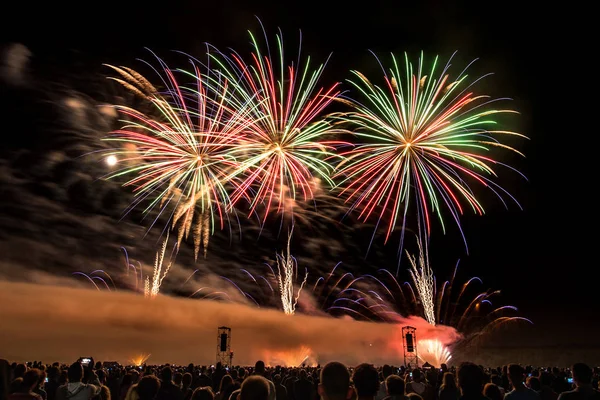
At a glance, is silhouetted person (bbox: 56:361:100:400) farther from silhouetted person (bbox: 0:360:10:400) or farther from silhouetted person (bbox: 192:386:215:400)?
silhouetted person (bbox: 0:360:10:400)

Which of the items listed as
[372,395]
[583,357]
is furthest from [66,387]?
[583,357]

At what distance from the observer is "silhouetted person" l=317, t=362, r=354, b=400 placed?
3.78m

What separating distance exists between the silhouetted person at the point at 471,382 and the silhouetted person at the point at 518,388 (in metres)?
2.11

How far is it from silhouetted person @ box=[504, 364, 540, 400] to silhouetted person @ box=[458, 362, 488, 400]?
211cm

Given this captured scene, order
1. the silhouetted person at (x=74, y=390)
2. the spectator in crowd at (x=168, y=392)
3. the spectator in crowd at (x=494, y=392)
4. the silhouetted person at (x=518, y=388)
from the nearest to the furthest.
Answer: the spectator in crowd at (x=494, y=392) → the spectator in crowd at (x=168, y=392) → the silhouetted person at (x=518, y=388) → the silhouetted person at (x=74, y=390)

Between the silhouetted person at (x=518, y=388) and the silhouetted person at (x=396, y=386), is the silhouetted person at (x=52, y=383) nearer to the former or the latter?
the silhouetted person at (x=396, y=386)

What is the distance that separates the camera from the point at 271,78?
71.4 feet

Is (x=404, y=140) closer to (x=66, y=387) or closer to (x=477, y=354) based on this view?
(x=66, y=387)

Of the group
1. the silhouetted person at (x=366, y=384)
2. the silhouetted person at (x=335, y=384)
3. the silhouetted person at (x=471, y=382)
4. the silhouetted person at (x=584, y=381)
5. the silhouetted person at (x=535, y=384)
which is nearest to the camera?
the silhouetted person at (x=335, y=384)

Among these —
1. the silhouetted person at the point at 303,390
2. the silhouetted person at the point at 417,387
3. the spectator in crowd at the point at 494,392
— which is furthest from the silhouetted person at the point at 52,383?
the spectator in crowd at the point at 494,392

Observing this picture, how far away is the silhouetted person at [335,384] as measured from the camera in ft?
12.4

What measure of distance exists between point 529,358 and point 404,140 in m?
98.9

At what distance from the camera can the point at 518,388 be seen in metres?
6.36

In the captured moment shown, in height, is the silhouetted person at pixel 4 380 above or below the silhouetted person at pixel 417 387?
above
